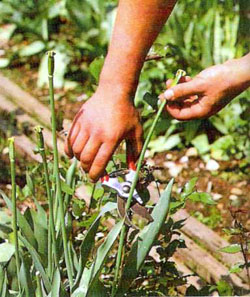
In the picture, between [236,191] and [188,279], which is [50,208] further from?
[236,191]

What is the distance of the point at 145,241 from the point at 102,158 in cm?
23

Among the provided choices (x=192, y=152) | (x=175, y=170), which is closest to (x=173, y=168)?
(x=175, y=170)

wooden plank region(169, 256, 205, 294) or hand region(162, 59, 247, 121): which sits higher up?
hand region(162, 59, 247, 121)

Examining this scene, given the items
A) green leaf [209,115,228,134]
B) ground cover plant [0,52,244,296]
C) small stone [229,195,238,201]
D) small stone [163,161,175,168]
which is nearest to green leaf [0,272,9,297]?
ground cover plant [0,52,244,296]

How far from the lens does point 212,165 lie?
332cm

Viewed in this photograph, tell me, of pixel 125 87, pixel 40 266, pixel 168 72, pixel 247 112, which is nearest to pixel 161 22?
pixel 125 87

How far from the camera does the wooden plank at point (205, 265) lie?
2623mm

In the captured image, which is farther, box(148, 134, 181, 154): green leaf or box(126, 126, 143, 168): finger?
box(148, 134, 181, 154): green leaf

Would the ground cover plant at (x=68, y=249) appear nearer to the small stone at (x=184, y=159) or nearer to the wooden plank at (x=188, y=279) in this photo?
the wooden plank at (x=188, y=279)

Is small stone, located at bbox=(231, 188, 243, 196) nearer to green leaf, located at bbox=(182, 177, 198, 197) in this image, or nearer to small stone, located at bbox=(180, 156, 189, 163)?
small stone, located at bbox=(180, 156, 189, 163)

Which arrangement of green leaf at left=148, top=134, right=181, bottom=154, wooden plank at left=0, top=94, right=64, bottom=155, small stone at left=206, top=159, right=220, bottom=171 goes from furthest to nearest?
wooden plank at left=0, top=94, right=64, bottom=155 < green leaf at left=148, top=134, right=181, bottom=154 < small stone at left=206, top=159, right=220, bottom=171

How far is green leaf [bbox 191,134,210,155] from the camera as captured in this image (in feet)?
11.0

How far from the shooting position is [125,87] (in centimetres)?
177

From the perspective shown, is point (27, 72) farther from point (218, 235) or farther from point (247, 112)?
point (218, 235)
